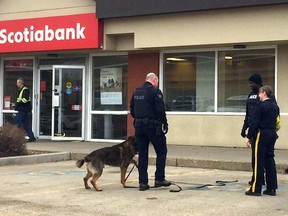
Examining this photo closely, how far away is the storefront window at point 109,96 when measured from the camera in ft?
53.1

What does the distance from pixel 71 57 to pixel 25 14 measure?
1.99 m

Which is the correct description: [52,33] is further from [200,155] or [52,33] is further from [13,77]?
[200,155]

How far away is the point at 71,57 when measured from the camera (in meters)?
17.0

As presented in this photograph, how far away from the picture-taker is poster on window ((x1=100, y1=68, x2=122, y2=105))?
1627cm

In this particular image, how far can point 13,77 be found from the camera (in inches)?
714

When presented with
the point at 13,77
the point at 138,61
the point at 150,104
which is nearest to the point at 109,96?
the point at 138,61

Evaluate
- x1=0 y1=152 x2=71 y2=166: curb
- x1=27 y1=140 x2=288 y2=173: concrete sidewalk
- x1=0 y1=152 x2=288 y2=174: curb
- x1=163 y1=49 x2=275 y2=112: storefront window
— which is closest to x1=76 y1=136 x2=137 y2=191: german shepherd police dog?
x1=0 y1=152 x2=288 y2=174: curb

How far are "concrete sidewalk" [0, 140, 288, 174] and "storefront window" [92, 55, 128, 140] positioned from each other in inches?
38.1

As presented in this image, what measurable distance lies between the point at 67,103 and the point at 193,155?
5681 millimetres

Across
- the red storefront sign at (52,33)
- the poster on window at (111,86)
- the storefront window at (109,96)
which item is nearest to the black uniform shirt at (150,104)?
the red storefront sign at (52,33)

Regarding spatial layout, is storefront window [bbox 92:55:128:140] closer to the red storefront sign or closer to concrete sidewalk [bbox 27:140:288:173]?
concrete sidewalk [bbox 27:140:288:173]

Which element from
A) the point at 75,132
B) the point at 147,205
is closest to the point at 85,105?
the point at 75,132

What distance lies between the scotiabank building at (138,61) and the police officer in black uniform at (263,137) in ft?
15.5

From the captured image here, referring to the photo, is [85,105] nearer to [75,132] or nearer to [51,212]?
[75,132]
